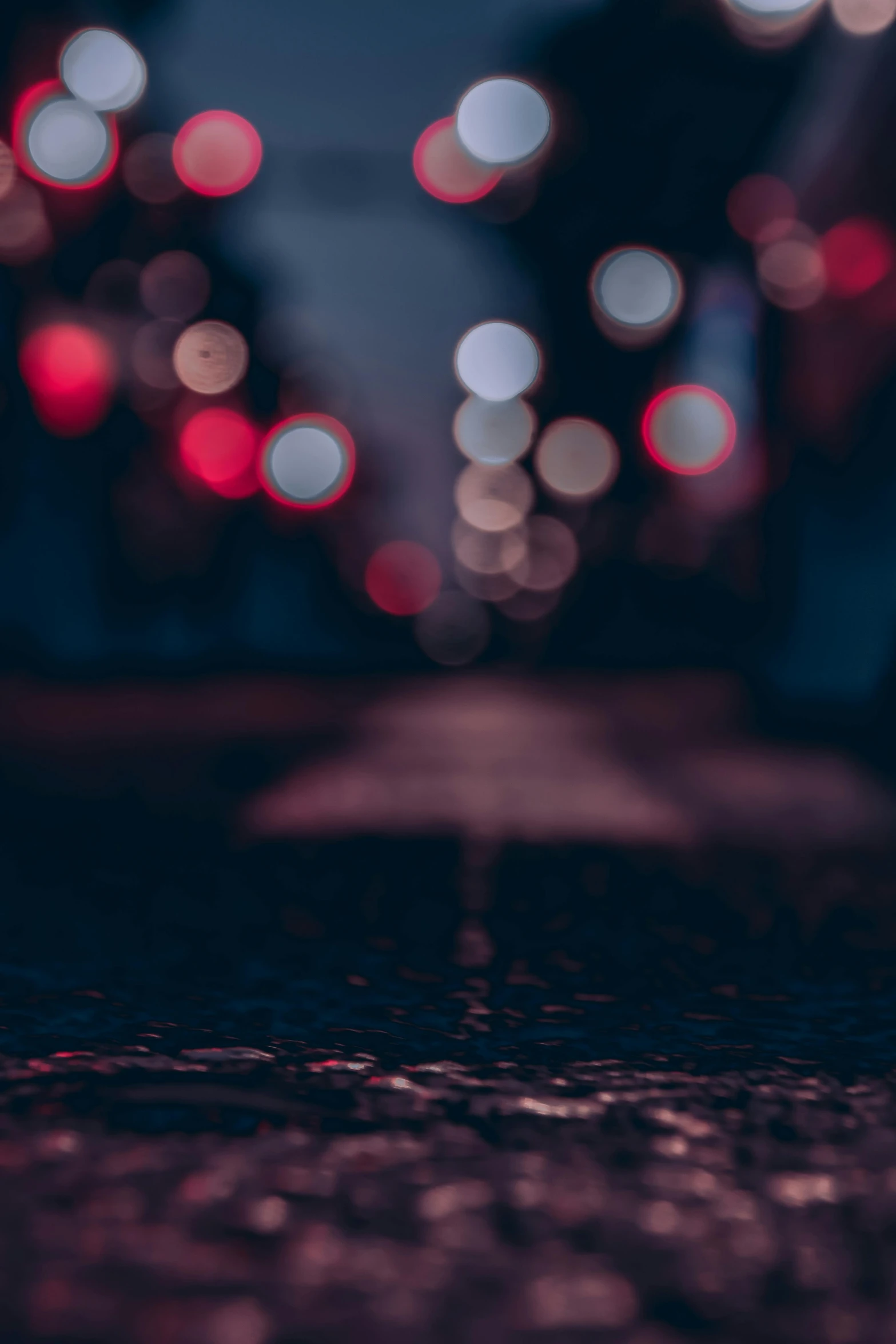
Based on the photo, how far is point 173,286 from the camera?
59.8 feet

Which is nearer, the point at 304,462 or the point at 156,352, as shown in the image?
the point at 156,352

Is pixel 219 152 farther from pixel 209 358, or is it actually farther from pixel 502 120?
pixel 209 358

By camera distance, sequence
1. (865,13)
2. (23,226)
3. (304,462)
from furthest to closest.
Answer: (304,462) < (23,226) < (865,13)

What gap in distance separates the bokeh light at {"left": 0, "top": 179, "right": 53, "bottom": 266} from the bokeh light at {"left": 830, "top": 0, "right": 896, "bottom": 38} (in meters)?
8.34

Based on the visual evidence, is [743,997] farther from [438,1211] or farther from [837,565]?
[837,565]

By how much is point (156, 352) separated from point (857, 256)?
11.3 meters

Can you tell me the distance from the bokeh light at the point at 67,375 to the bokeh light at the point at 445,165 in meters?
6.00

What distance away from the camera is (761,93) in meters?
13.3

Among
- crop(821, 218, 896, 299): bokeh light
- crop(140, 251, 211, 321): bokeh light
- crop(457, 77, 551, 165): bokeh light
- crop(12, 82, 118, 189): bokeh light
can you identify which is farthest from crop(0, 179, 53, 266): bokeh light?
crop(821, 218, 896, 299): bokeh light

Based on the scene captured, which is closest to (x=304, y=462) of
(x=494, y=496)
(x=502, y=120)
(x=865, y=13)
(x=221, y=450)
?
(x=221, y=450)

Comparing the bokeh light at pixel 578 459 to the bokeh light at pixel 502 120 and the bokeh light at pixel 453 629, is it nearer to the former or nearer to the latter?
the bokeh light at pixel 453 629

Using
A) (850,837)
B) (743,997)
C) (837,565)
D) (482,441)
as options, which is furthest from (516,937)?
(482,441)

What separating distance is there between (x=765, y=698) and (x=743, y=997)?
291 inches

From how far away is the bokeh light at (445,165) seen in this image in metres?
11.6
